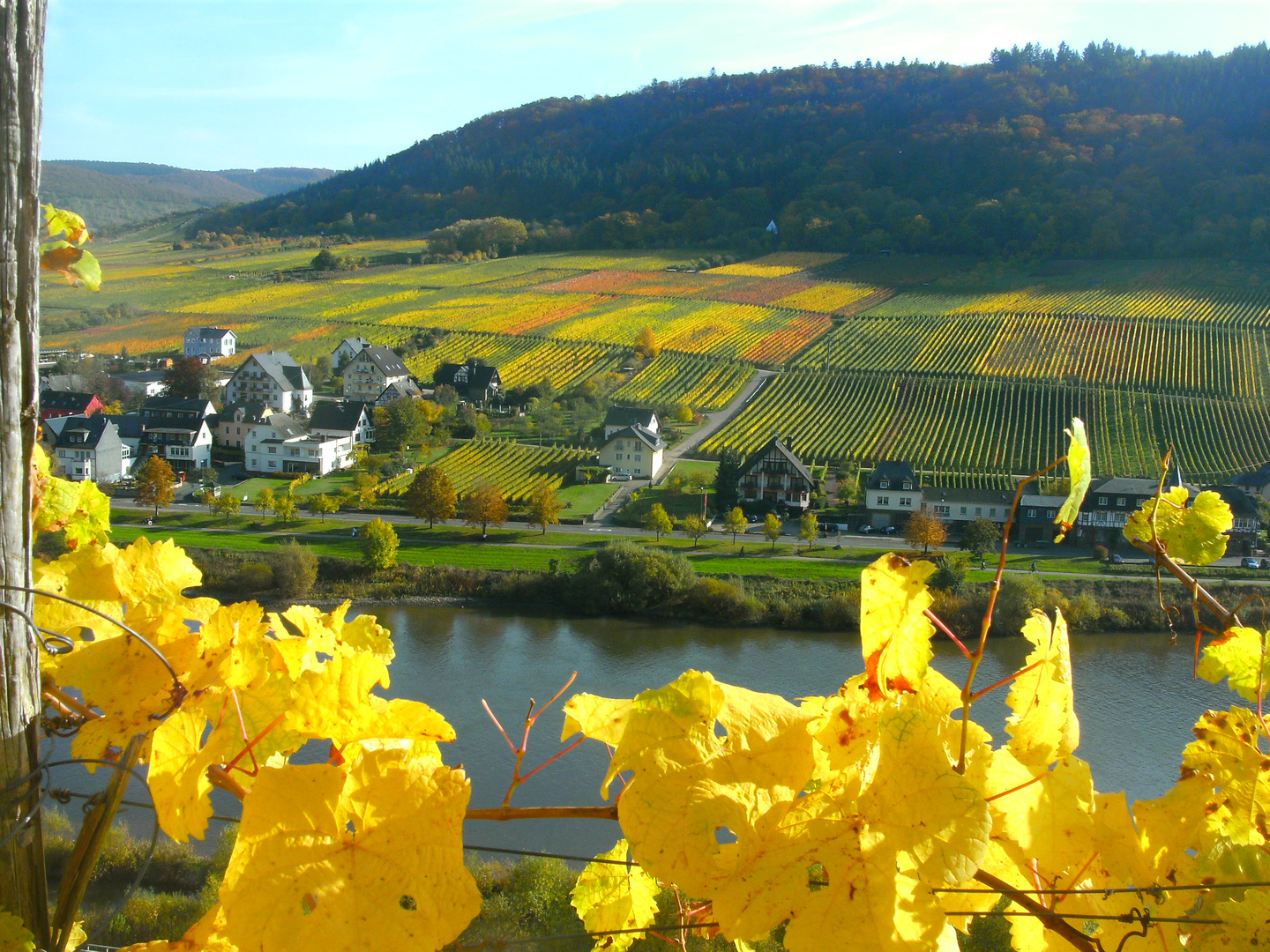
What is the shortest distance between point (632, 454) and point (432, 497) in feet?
15.8

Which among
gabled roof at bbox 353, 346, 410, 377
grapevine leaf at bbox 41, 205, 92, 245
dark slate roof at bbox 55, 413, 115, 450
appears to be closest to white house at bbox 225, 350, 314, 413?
gabled roof at bbox 353, 346, 410, 377

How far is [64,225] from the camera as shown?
106 centimetres

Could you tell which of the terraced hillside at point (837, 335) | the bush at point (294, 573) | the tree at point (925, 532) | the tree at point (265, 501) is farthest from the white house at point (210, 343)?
the tree at point (925, 532)

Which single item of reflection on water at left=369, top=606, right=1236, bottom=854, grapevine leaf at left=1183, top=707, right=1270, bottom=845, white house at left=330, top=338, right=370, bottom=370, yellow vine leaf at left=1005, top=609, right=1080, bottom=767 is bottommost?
reflection on water at left=369, top=606, right=1236, bottom=854

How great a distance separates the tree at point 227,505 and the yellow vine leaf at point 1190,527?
55.9 feet

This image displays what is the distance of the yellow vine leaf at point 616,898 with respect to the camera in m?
0.79

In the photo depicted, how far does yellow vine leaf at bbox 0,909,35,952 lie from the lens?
580mm

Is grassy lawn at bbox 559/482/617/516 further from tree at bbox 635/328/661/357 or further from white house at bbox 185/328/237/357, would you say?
white house at bbox 185/328/237/357

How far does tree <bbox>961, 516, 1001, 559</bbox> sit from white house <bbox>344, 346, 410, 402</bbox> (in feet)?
53.3

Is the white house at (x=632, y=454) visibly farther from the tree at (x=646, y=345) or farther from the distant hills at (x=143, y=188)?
the distant hills at (x=143, y=188)

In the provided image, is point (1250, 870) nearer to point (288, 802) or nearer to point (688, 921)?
point (688, 921)

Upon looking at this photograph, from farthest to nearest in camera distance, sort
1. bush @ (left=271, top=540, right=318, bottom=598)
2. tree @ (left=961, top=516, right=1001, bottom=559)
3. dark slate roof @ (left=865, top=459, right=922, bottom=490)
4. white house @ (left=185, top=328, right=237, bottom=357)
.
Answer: white house @ (left=185, top=328, right=237, bottom=357) → dark slate roof @ (left=865, top=459, right=922, bottom=490) → tree @ (left=961, top=516, right=1001, bottom=559) → bush @ (left=271, top=540, right=318, bottom=598)

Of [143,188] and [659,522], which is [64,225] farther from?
[143,188]

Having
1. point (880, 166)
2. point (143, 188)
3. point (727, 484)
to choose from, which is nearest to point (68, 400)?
point (727, 484)
